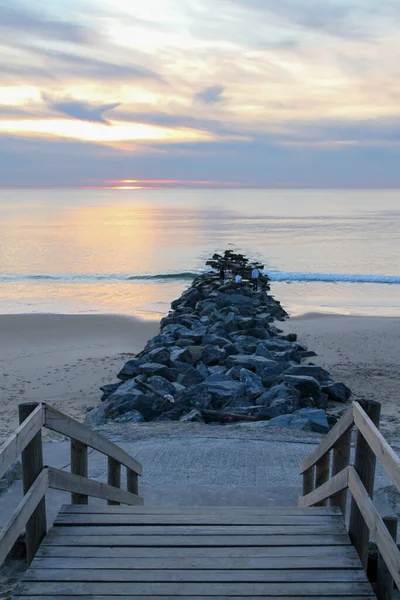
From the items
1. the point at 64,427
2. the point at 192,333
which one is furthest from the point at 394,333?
the point at 64,427

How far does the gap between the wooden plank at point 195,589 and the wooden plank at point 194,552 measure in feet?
0.89

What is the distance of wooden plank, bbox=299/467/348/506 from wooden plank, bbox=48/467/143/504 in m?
1.46

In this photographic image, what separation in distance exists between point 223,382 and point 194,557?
25.6 ft

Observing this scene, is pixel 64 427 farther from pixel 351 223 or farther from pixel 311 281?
pixel 351 223

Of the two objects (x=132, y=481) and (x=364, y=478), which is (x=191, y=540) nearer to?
(x=364, y=478)

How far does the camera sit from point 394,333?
1892cm

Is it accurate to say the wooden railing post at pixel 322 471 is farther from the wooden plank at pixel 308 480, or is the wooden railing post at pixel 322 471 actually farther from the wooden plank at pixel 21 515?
the wooden plank at pixel 21 515

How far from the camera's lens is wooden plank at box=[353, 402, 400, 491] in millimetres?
2968

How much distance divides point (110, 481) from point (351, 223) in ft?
275

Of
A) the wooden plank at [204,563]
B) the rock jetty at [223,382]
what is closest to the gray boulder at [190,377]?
the rock jetty at [223,382]

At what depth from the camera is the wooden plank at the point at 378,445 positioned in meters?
2.97

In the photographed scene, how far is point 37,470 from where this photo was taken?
12.1ft

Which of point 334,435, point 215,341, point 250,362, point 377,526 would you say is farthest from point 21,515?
point 215,341

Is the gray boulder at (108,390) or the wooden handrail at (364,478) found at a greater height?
the wooden handrail at (364,478)
